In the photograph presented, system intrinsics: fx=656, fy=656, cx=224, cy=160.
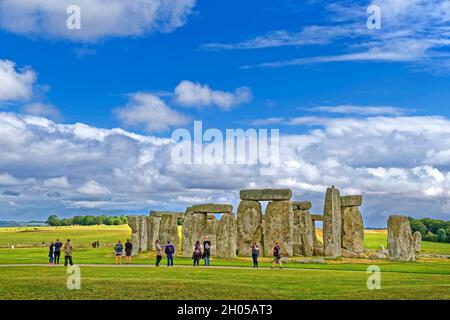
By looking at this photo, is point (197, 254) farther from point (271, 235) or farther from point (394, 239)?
point (394, 239)

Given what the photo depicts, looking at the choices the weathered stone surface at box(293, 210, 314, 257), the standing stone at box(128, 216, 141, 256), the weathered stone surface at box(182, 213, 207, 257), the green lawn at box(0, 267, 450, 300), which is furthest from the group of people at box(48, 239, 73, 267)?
the weathered stone surface at box(293, 210, 314, 257)

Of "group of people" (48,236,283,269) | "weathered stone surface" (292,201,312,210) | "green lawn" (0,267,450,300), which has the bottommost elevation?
"green lawn" (0,267,450,300)

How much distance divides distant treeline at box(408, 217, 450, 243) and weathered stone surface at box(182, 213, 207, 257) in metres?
45.7

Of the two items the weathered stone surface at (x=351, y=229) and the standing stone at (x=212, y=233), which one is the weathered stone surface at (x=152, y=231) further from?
A: the weathered stone surface at (x=351, y=229)

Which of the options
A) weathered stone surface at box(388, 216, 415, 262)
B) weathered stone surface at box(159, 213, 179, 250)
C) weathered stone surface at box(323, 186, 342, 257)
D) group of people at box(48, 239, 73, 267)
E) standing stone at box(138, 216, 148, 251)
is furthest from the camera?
standing stone at box(138, 216, 148, 251)

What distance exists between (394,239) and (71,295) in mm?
24409

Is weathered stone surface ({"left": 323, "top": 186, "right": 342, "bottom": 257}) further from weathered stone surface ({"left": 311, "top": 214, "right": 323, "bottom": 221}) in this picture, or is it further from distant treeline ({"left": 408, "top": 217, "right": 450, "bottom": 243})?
distant treeline ({"left": 408, "top": 217, "right": 450, "bottom": 243})

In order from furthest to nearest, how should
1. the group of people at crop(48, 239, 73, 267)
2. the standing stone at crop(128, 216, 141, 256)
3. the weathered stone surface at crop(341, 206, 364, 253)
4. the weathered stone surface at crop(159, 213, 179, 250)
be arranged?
the weathered stone surface at crop(159, 213, 179, 250) < the standing stone at crop(128, 216, 141, 256) < the weathered stone surface at crop(341, 206, 364, 253) < the group of people at crop(48, 239, 73, 267)

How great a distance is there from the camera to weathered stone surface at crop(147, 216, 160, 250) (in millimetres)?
47438
